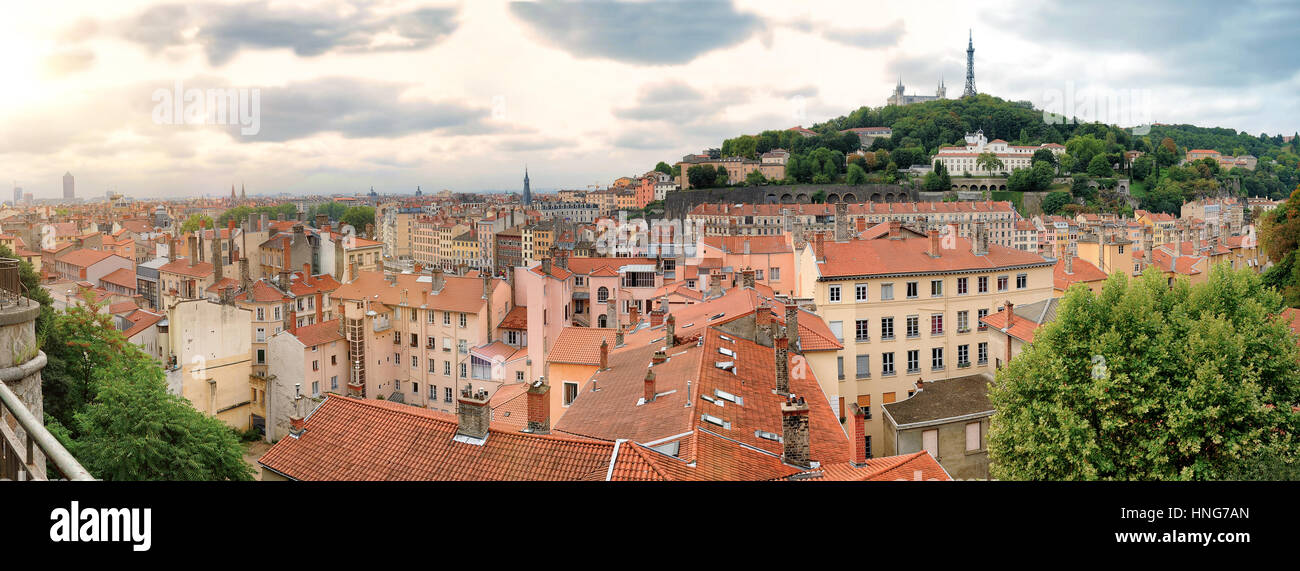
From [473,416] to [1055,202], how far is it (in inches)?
2559

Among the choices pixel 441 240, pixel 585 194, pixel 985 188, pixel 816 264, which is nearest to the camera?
pixel 816 264

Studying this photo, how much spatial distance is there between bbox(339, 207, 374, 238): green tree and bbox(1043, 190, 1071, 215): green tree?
48351 millimetres

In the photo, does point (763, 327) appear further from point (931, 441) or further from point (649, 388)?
point (649, 388)

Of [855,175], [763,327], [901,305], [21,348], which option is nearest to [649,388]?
[763,327]

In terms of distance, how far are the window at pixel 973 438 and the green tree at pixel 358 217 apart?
44011 millimetres

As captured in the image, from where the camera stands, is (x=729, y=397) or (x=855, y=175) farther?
(x=855, y=175)

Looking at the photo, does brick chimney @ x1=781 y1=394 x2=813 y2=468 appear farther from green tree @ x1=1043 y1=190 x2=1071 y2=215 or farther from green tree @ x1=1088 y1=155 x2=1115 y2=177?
green tree @ x1=1088 y1=155 x2=1115 y2=177

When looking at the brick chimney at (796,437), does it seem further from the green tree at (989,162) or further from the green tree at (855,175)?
the green tree at (989,162)

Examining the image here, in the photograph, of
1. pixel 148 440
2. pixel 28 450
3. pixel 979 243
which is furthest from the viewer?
pixel 979 243

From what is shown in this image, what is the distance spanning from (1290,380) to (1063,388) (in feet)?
5.88

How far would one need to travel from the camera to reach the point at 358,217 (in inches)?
2100
